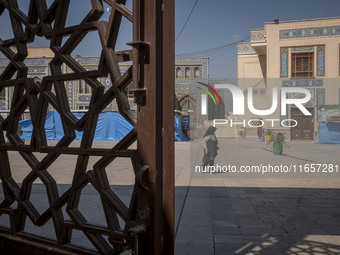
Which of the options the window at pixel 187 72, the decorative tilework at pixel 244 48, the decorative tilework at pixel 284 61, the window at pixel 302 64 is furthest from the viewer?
the window at pixel 187 72

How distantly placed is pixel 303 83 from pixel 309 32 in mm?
3510

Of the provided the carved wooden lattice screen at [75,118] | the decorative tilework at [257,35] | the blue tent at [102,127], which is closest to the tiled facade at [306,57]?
the decorative tilework at [257,35]

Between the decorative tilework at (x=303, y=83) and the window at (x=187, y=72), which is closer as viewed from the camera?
the decorative tilework at (x=303, y=83)

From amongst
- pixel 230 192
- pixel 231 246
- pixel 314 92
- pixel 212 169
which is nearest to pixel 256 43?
pixel 314 92

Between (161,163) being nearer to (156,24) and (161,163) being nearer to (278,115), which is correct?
(156,24)

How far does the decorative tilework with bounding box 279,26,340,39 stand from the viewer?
73.3 ft

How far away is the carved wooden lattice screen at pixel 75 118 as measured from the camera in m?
1.95

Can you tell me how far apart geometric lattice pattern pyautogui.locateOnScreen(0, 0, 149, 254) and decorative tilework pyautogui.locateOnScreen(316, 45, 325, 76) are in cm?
2317

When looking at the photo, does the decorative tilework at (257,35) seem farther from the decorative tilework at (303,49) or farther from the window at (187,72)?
the window at (187,72)

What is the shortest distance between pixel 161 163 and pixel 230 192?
4.50 m

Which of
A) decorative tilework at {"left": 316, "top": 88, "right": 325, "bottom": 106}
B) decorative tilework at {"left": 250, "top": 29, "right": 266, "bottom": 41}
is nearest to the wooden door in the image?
decorative tilework at {"left": 316, "top": 88, "right": 325, "bottom": 106}

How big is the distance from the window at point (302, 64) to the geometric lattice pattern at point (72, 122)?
23.1 m

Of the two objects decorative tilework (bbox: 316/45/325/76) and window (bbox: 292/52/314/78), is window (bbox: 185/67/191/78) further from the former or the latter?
decorative tilework (bbox: 316/45/325/76)

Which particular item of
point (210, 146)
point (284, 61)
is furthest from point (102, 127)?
point (284, 61)
